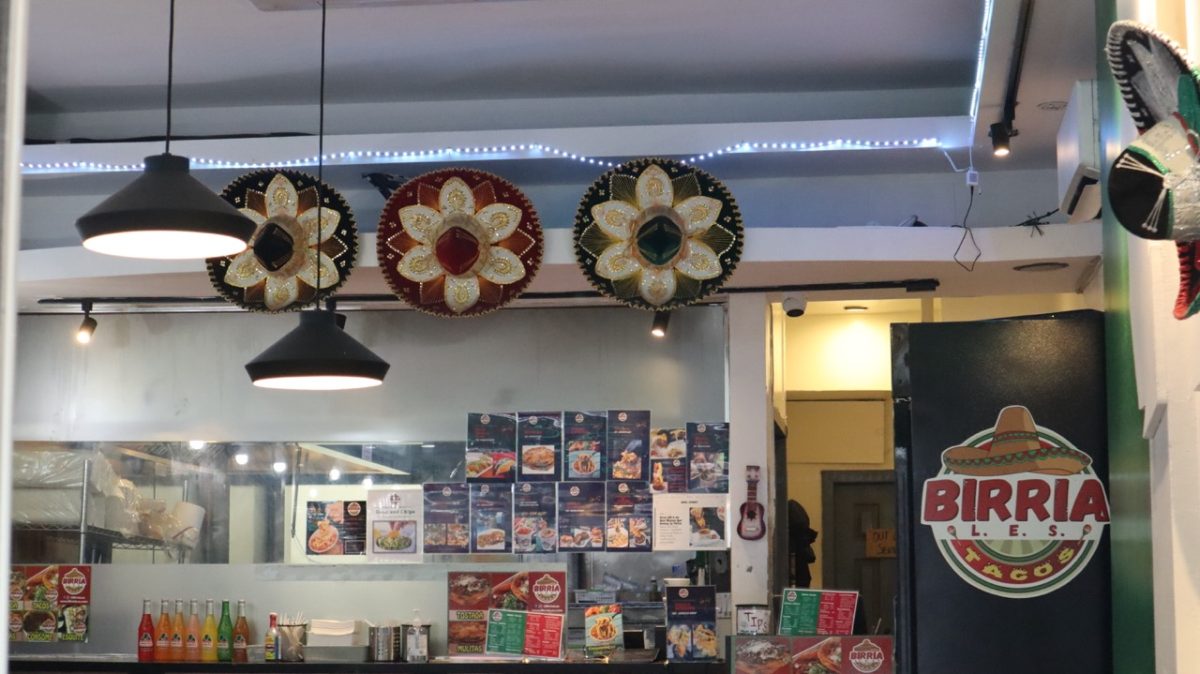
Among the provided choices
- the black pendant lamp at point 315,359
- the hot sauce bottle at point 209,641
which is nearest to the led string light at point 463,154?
the black pendant lamp at point 315,359

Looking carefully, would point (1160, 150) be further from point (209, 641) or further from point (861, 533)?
point (861, 533)

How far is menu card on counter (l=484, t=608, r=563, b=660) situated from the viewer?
6629 mm

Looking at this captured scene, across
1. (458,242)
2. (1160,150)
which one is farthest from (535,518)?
(1160,150)

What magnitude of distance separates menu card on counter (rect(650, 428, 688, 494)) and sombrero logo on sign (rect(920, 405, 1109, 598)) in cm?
258

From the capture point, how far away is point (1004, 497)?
436 centimetres

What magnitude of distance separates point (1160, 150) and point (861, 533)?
814 cm

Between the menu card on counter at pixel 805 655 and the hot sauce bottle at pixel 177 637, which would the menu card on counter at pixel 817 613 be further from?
the hot sauce bottle at pixel 177 637

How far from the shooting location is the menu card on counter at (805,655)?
5.47m

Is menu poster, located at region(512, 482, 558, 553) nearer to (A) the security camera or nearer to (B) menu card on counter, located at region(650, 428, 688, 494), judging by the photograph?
(B) menu card on counter, located at region(650, 428, 688, 494)

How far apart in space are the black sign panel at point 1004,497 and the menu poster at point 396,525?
3258 millimetres

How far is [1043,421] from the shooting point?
4379 mm

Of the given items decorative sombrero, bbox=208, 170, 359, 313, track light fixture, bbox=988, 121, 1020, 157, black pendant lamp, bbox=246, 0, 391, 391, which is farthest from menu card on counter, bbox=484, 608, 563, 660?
track light fixture, bbox=988, 121, 1020, 157

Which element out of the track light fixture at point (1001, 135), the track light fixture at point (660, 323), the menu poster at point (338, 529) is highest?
the track light fixture at point (1001, 135)

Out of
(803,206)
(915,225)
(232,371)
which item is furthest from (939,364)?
(232,371)
